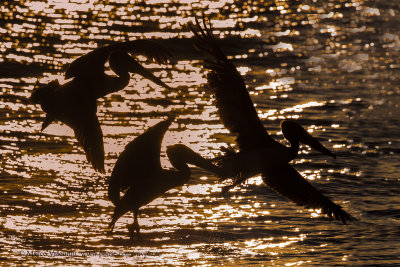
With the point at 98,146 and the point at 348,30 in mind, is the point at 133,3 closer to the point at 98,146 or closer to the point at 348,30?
the point at 348,30

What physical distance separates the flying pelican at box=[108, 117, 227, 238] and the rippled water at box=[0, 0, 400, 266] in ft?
11.9

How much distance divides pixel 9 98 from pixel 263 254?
881cm

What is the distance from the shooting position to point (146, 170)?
763 cm

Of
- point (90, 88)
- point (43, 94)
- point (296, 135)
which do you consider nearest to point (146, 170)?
point (90, 88)

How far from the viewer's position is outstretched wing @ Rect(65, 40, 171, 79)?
307 inches

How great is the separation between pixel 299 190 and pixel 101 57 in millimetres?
3190

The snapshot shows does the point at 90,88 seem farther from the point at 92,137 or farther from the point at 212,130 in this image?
the point at 212,130

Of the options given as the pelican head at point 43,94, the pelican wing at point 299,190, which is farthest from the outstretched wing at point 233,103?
the pelican head at point 43,94

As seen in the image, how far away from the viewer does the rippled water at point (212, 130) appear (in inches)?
475

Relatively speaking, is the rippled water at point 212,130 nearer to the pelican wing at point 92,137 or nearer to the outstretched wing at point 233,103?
the outstretched wing at point 233,103

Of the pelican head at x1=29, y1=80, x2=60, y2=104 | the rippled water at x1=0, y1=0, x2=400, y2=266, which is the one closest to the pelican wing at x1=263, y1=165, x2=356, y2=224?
the rippled water at x1=0, y1=0, x2=400, y2=266

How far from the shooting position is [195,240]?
1218cm

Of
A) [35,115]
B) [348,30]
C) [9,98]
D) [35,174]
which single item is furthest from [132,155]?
[348,30]

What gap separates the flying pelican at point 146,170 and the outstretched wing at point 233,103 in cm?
148
